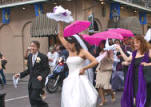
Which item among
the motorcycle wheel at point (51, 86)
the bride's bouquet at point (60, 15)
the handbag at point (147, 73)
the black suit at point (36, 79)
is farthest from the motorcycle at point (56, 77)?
the handbag at point (147, 73)

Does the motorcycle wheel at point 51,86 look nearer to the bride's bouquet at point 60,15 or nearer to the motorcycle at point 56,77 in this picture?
the motorcycle at point 56,77

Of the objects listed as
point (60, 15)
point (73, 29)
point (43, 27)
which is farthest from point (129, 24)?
point (60, 15)

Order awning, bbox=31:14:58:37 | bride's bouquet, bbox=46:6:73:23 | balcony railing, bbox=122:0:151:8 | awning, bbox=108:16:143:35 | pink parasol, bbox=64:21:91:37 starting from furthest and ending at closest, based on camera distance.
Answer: balcony railing, bbox=122:0:151:8
awning, bbox=108:16:143:35
awning, bbox=31:14:58:37
pink parasol, bbox=64:21:91:37
bride's bouquet, bbox=46:6:73:23

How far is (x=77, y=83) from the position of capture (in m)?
5.53

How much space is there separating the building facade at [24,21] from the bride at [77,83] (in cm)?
1336

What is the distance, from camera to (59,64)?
11.5 metres

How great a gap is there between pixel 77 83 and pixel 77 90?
0.13m

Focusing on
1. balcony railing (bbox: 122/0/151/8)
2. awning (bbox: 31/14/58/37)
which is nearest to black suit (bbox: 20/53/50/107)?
awning (bbox: 31/14/58/37)

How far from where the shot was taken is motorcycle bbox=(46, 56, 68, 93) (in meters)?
11.2

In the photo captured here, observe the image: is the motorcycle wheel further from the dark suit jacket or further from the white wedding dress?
the white wedding dress

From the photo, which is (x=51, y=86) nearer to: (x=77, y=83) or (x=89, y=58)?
(x=77, y=83)

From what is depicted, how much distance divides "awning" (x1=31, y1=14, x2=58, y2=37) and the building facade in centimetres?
130

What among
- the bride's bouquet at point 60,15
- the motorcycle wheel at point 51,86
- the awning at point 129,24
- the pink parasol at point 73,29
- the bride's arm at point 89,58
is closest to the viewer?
the bride's arm at point 89,58

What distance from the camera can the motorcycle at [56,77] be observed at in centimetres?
1123
